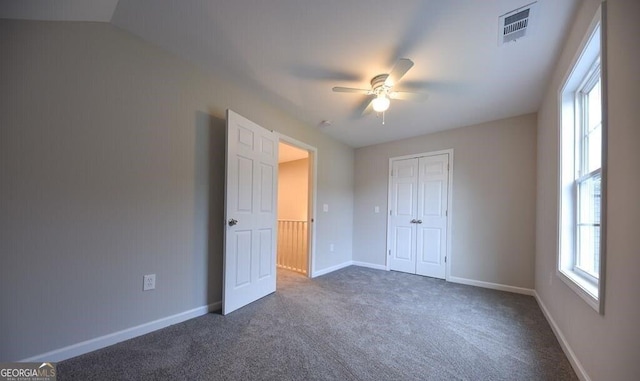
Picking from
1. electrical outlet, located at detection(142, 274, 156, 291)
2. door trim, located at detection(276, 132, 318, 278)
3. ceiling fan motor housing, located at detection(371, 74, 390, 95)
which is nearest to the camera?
electrical outlet, located at detection(142, 274, 156, 291)

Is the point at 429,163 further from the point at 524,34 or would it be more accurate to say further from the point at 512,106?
the point at 524,34

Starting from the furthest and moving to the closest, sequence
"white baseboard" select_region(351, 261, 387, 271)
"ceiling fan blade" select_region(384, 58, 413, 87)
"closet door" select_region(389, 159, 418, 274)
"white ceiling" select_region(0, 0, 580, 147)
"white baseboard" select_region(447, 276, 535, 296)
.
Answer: "white baseboard" select_region(351, 261, 387, 271)
"closet door" select_region(389, 159, 418, 274)
"white baseboard" select_region(447, 276, 535, 296)
"ceiling fan blade" select_region(384, 58, 413, 87)
"white ceiling" select_region(0, 0, 580, 147)

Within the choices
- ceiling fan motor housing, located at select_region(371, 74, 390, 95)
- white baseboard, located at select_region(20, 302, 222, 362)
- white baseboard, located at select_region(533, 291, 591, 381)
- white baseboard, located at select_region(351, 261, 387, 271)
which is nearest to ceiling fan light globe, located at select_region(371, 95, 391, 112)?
ceiling fan motor housing, located at select_region(371, 74, 390, 95)

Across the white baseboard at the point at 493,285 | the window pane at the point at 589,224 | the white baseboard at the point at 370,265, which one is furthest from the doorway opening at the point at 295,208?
the window pane at the point at 589,224

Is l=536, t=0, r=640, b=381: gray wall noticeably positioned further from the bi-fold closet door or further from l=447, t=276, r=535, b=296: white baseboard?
the bi-fold closet door

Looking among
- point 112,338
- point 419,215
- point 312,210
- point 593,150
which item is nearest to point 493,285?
point 419,215

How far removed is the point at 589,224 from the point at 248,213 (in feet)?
9.69

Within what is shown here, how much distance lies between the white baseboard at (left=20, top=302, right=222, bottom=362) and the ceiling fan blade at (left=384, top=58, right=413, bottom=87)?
279 cm

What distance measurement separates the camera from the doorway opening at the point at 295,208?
13.0 feet

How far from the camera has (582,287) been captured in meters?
1.60

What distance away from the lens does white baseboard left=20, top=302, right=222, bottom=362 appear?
5.40 feet

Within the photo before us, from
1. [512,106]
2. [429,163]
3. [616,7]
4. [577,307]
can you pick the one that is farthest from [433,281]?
[616,7]

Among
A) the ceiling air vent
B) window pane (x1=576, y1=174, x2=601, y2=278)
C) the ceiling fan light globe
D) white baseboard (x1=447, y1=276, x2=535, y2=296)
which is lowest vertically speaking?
white baseboard (x1=447, y1=276, x2=535, y2=296)

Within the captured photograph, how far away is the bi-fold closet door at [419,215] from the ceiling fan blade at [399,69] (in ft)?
7.46
